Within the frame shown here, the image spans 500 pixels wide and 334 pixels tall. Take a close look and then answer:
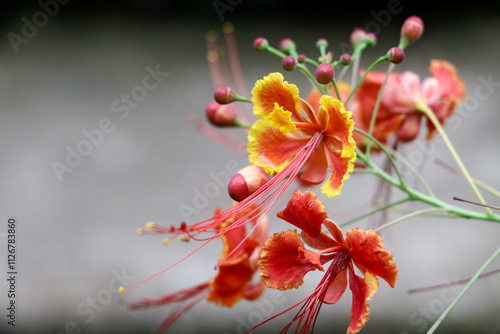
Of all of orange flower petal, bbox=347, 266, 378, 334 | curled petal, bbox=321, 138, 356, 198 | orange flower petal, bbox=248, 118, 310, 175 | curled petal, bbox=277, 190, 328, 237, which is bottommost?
orange flower petal, bbox=347, 266, 378, 334

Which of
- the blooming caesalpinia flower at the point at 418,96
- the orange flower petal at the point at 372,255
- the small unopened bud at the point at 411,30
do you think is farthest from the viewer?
the blooming caesalpinia flower at the point at 418,96

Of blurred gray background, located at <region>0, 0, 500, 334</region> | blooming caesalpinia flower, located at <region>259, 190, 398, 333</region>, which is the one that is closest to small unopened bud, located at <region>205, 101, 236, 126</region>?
blooming caesalpinia flower, located at <region>259, 190, 398, 333</region>

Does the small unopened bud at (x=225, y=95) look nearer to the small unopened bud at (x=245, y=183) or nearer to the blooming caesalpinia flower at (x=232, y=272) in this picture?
the small unopened bud at (x=245, y=183)

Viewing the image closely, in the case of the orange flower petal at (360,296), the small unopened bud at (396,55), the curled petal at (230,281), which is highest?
the small unopened bud at (396,55)

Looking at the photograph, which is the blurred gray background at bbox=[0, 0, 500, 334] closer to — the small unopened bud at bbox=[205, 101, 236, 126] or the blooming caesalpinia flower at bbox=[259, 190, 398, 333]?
the small unopened bud at bbox=[205, 101, 236, 126]

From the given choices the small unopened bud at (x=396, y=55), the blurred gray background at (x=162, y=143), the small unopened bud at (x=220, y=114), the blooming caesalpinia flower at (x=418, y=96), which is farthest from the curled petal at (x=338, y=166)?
the blurred gray background at (x=162, y=143)

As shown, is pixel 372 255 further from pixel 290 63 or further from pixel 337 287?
pixel 290 63
